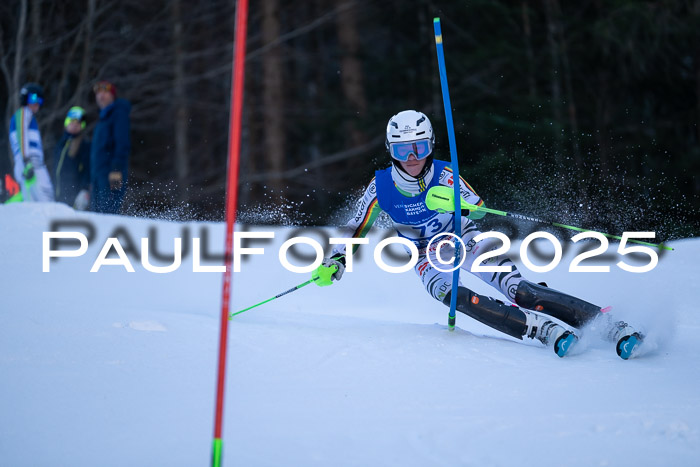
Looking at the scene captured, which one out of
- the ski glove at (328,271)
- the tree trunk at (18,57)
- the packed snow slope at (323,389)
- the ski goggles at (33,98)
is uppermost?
the tree trunk at (18,57)

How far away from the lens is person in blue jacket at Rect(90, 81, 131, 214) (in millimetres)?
8922

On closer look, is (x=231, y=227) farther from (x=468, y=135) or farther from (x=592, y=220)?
(x=468, y=135)

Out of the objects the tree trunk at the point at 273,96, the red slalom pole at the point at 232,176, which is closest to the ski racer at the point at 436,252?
the red slalom pole at the point at 232,176

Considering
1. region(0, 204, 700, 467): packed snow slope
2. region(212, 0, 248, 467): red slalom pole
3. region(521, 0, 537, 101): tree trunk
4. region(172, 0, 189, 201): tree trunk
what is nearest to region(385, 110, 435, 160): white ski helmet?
region(0, 204, 700, 467): packed snow slope

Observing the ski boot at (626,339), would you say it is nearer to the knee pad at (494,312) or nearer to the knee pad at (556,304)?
the knee pad at (556,304)

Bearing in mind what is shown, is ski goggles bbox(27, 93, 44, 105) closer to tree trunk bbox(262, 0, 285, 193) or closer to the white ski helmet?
the white ski helmet

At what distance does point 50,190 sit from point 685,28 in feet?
37.9

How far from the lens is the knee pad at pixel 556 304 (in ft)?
16.0

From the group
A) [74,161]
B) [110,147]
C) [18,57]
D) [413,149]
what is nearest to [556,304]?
[413,149]

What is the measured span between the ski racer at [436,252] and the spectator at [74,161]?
18.2 feet

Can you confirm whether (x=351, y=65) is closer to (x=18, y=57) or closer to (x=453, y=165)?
(x=18, y=57)

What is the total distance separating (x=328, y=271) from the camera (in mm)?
5180

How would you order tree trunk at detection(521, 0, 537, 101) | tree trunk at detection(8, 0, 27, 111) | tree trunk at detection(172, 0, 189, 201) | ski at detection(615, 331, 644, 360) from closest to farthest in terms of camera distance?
ski at detection(615, 331, 644, 360)
tree trunk at detection(8, 0, 27, 111)
tree trunk at detection(521, 0, 537, 101)
tree trunk at detection(172, 0, 189, 201)

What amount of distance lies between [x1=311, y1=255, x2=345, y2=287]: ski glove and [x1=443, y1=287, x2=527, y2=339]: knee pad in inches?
32.4
